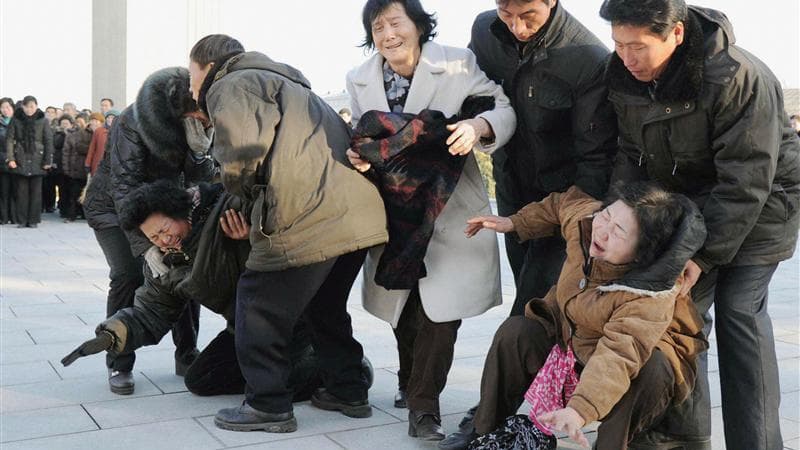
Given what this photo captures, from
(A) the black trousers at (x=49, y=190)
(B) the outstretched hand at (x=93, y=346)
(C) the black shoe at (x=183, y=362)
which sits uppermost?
(B) the outstretched hand at (x=93, y=346)

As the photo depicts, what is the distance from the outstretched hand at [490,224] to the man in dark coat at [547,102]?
316mm

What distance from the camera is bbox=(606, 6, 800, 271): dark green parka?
2.89m

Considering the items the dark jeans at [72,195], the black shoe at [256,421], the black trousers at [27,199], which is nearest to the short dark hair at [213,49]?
the black shoe at [256,421]

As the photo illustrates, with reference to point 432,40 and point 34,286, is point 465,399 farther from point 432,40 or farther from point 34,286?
point 34,286

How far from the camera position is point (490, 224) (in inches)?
135

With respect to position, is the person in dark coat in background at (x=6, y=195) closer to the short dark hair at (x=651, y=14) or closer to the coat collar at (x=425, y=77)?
the coat collar at (x=425, y=77)

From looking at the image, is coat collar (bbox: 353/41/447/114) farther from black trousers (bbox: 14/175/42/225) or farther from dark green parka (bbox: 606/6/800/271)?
black trousers (bbox: 14/175/42/225)

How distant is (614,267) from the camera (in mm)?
2975

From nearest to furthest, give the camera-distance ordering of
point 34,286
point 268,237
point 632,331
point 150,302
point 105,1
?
point 632,331 < point 268,237 < point 150,302 < point 34,286 < point 105,1

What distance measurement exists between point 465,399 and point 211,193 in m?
1.53

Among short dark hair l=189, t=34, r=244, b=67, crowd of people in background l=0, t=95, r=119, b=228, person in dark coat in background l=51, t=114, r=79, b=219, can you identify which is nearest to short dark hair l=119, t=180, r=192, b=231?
short dark hair l=189, t=34, r=244, b=67

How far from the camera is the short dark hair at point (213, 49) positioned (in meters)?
3.66

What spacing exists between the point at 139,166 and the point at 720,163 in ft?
8.50

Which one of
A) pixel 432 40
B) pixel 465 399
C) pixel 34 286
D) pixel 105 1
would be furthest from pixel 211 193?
pixel 105 1
